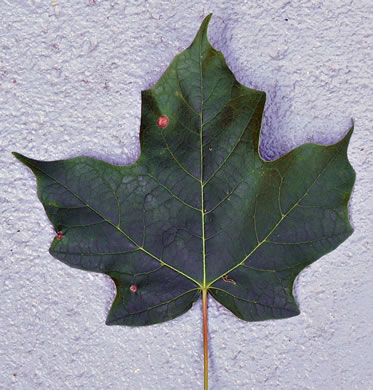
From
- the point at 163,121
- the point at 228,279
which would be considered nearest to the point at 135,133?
the point at 163,121

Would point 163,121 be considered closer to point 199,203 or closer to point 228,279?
point 199,203

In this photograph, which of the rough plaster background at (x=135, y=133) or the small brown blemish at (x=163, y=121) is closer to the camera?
the small brown blemish at (x=163, y=121)

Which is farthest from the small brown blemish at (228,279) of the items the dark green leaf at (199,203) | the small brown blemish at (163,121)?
the small brown blemish at (163,121)

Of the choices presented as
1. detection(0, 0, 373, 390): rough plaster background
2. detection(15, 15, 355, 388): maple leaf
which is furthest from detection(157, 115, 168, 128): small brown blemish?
detection(0, 0, 373, 390): rough plaster background

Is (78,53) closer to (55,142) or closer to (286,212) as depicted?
(55,142)

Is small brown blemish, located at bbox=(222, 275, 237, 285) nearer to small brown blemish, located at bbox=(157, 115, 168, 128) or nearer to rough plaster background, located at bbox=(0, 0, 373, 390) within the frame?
rough plaster background, located at bbox=(0, 0, 373, 390)

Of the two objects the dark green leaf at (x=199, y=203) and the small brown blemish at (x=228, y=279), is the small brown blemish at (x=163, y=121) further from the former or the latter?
the small brown blemish at (x=228, y=279)
